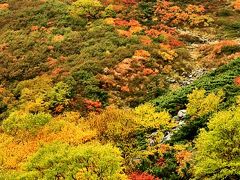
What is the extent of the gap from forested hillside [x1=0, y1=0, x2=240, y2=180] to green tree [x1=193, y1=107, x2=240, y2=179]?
0.07 metres

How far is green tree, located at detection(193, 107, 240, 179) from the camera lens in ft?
88.7

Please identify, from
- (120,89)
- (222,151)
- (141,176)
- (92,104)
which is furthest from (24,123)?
(222,151)

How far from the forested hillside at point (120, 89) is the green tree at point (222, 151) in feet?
0.22

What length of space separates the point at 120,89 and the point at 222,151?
2207 centimetres

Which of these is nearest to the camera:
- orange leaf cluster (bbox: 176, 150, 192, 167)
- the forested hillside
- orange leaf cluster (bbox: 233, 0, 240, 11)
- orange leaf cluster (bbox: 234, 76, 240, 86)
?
the forested hillside

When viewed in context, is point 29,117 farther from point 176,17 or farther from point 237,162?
point 176,17

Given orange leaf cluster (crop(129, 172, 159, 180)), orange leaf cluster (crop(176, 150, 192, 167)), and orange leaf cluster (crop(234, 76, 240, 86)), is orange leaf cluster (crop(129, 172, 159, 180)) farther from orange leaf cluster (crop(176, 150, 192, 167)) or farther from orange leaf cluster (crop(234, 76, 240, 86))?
orange leaf cluster (crop(234, 76, 240, 86))

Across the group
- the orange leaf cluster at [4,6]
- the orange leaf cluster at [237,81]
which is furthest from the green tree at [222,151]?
the orange leaf cluster at [4,6]

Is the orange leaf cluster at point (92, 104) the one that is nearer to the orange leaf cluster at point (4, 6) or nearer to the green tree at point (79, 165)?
the green tree at point (79, 165)

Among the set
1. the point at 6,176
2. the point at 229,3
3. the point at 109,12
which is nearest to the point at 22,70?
the point at 109,12

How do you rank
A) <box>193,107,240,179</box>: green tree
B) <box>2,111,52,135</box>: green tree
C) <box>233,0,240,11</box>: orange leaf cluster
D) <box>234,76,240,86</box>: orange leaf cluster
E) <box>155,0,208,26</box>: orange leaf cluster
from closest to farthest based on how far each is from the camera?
<box>193,107,240,179</box>: green tree, <box>2,111,52,135</box>: green tree, <box>234,76,240,86</box>: orange leaf cluster, <box>155,0,208,26</box>: orange leaf cluster, <box>233,0,240,11</box>: orange leaf cluster

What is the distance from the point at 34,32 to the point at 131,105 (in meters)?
23.0

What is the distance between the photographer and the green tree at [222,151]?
2704cm

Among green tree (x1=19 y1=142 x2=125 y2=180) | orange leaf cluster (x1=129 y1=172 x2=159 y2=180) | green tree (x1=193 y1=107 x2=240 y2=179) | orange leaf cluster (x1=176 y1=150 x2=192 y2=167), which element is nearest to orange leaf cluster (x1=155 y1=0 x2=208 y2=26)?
orange leaf cluster (x1=176 y1=150 x2=192 y2=167)
